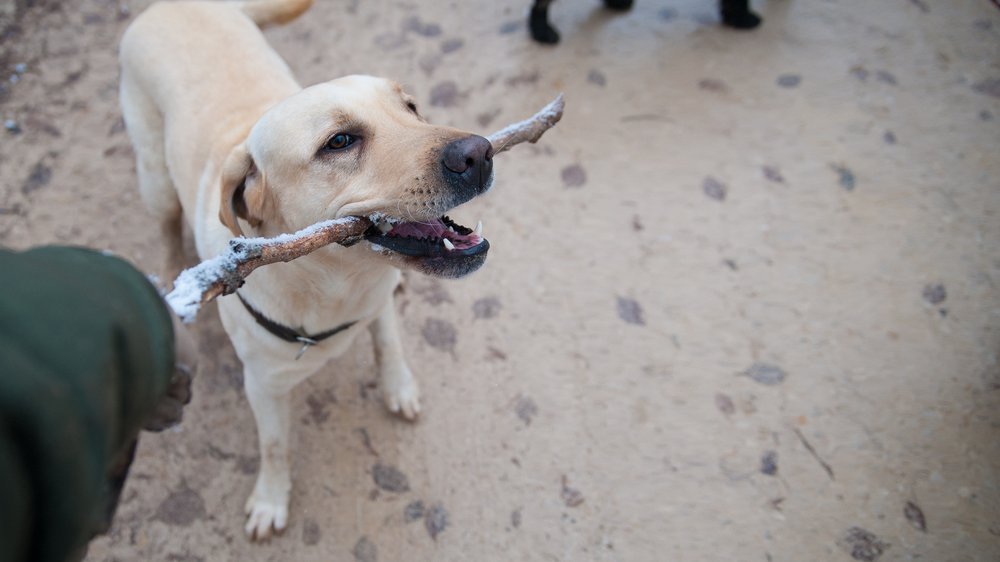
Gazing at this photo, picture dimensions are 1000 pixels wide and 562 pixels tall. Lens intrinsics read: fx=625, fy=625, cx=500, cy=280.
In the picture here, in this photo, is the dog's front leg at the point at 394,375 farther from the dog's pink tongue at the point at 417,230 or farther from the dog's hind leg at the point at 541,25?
the dog's hind leg at the point at 541,25

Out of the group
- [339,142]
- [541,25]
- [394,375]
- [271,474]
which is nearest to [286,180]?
[339,142]

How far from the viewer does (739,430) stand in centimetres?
270

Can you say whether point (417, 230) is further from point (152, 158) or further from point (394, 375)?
point (152, 158)

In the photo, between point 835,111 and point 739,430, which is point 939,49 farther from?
point 739,430

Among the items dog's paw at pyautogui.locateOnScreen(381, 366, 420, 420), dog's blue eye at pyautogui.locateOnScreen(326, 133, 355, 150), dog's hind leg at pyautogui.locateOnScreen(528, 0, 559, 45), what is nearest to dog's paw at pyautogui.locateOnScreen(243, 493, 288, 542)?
dog's paw at pyautogui.locateOnScreen(381, 366, 420, 420)

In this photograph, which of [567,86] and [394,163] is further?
[567,86]

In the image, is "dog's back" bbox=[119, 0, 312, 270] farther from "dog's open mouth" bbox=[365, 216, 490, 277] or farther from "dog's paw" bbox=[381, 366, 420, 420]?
"dog's paw" bbox=[381, 366, 420, 420]

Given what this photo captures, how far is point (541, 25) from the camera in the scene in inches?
159

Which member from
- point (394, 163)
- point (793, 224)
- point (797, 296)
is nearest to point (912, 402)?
point (797, 296)

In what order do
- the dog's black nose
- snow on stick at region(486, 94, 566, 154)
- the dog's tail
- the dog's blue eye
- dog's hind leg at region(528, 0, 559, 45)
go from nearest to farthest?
the dog's black nose < the dog's blue eye < snow on stick at region(486, 94, 566, 154) < the dog's tail < dog's hind leg at region(528, 0, 559, 45)

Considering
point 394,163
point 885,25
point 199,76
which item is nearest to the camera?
point 394,163

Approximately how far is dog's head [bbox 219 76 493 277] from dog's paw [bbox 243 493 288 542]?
1231 millimetres

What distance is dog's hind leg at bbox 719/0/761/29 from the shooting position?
161 inches

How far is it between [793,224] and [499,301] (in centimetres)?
163
